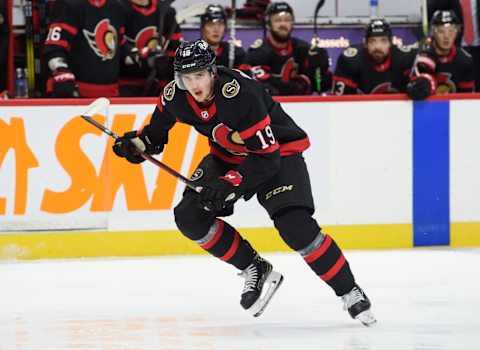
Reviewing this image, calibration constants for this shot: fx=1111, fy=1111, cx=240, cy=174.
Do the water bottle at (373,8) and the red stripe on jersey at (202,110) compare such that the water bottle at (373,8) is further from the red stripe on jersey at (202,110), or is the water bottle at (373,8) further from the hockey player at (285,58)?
the red stripe on jersey at (202,110)

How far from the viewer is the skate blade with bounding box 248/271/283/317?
4.01m

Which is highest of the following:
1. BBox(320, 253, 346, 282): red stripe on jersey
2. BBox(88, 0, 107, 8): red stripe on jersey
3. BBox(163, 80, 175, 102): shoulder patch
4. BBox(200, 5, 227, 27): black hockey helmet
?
BBox(88, 0, 107, 8): red stripe on jersey

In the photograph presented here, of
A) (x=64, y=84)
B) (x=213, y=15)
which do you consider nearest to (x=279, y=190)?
(x=64, y=84)

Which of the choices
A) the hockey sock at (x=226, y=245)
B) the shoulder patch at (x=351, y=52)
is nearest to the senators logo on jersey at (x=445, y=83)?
the shoulder patch at (x=351, y=52)

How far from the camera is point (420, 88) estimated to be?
599cm

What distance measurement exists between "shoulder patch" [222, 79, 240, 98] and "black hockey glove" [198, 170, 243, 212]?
0.88ft

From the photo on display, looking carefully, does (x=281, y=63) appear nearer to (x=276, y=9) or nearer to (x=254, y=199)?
(x=276, y=9)

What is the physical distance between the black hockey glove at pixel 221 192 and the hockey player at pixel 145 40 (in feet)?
8.39

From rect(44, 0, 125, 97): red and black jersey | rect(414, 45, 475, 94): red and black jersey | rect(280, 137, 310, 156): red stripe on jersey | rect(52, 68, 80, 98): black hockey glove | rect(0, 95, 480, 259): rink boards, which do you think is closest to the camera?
rect(280, 137, 310, 156): red stripe on jersey

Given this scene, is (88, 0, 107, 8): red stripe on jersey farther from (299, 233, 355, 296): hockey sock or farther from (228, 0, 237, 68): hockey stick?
(299, 233, 355, 296): hockey sock

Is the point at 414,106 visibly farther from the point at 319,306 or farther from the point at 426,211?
the point at 319,306

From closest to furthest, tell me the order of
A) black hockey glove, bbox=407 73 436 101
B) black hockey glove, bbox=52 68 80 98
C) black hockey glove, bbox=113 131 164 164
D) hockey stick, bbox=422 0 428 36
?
black hockey glove, bbox=113 131 164 164
black hockey glove, bbox=52 68 80 98
black hockey glove, bbox=407 73 436 101
hockey stick, bbox=422 0 428 36

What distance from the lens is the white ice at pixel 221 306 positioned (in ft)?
12.1

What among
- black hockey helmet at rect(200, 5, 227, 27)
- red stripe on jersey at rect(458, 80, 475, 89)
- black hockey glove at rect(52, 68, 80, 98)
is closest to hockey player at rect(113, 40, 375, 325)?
black hockey glove at rect(52, 68, 80, 98)
